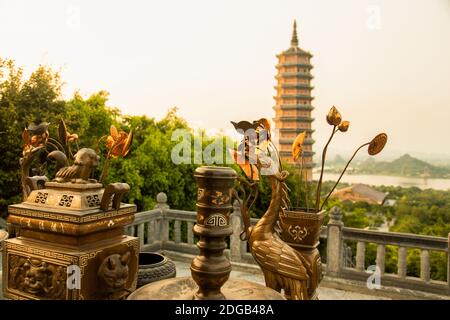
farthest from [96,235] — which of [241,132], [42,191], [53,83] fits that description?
[53,83]

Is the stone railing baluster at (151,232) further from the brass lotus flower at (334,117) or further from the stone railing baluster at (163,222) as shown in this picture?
the brass lotus flower at (334,117)

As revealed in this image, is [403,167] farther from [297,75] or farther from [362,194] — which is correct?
[297,75]

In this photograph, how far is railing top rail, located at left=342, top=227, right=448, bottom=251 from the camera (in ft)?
15.6

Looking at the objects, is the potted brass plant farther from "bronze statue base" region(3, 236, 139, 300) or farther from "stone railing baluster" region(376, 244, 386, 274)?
"stone railing baluster" region(376, 244, 386, 274)

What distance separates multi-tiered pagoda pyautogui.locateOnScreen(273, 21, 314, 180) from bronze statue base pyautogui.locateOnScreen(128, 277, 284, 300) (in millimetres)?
Answer: 20550

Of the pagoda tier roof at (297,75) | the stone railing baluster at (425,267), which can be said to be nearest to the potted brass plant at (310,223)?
the stone railing baluster at (425,267)

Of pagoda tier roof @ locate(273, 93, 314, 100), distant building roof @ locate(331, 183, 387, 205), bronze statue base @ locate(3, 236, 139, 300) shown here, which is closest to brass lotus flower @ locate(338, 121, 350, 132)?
bronze statue base @ locate(3, 236, 139, 300)

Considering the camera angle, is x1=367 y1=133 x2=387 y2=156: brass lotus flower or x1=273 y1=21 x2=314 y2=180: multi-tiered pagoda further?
x1=273 y1=21 x2=314 y2=180: multi-tiered pagoda

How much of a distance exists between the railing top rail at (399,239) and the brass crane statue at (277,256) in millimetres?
2950

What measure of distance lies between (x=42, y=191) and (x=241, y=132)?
1.32m

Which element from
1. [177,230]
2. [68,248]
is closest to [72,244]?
[68,248]

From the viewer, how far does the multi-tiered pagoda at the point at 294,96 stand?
2222 cm

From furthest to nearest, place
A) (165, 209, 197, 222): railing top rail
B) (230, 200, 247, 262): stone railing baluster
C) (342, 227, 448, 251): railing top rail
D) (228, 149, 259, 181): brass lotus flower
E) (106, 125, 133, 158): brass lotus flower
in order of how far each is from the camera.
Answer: (165, 209, 197, 222): railing top rail, (230, 200, 247, 262): stone railing baluster, (342, 227, 448, 251): railing top rail, (106, 125, 133, 158): brass lotus flower, (228, 149, 259, 181): brass lotus flower

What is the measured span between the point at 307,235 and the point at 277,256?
325mm
